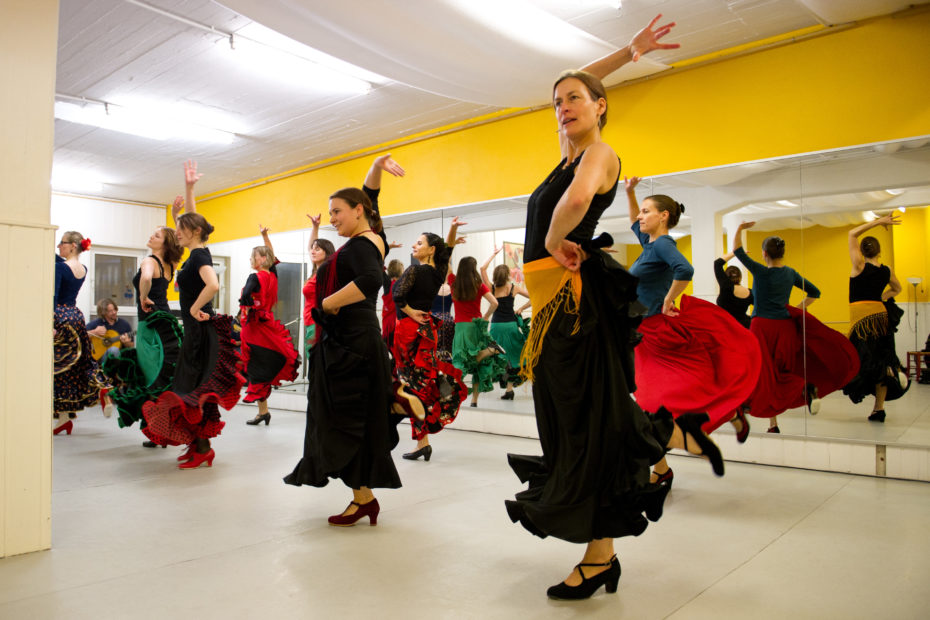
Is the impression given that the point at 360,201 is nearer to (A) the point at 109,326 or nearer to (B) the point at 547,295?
(B) the point at 547,295

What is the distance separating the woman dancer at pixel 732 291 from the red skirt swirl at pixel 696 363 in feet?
4.81

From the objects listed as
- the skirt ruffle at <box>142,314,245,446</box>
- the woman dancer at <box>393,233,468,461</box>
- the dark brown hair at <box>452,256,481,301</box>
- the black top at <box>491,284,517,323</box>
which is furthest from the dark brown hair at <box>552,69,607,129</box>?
the black top at <box>491,284,517,323</box>

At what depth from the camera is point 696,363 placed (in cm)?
343

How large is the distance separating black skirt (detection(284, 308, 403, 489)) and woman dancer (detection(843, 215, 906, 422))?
3.37 m

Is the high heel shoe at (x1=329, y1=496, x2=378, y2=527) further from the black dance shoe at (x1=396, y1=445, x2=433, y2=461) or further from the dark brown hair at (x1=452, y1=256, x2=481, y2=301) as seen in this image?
the dark brown hair at (x1=452, y1=256, x2=481, y2=301)

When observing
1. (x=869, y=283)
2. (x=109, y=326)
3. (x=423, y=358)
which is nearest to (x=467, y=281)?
(x=423, y=358)

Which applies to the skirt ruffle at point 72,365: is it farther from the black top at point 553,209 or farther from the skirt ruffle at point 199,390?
the black top at point 553,209

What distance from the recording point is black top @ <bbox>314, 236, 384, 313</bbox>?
308 cm

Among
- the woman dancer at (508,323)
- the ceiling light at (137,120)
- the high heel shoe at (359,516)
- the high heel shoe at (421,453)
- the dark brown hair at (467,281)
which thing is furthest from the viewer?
the ceiling light at (137,120)

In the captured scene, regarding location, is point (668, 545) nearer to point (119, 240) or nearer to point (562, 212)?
point (562, 212)

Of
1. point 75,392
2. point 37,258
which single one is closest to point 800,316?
point 37,258

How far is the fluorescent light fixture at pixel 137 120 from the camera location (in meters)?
7.12

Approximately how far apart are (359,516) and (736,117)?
4.25m

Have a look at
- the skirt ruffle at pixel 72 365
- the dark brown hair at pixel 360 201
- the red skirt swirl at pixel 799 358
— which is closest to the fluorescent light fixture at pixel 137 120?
the skirt ruffle at pixel 72 365
